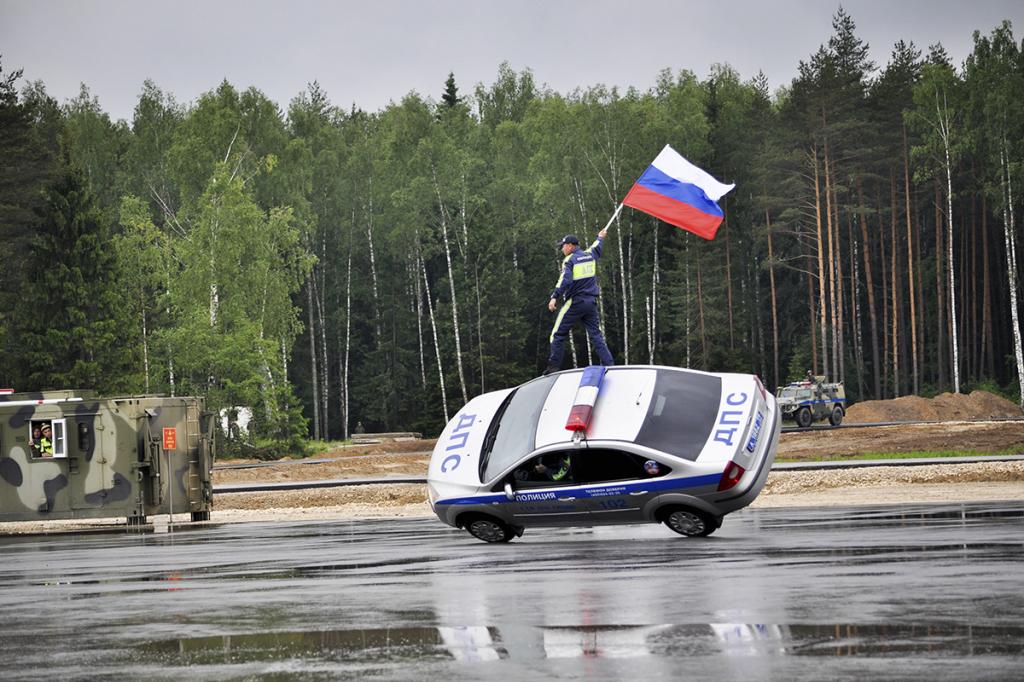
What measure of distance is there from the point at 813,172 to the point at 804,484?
157ft

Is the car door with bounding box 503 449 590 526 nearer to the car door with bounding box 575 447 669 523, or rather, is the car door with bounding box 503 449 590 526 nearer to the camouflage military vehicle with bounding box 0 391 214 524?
the car door with bounding box 575 447 669 523

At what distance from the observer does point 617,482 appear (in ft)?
52.3

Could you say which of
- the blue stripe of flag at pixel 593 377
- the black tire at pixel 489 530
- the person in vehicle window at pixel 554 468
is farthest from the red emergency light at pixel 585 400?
the black tire at pixel 489 530

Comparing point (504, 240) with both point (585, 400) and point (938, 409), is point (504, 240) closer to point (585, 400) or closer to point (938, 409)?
point (938, 409)

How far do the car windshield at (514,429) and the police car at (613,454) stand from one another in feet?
0.05

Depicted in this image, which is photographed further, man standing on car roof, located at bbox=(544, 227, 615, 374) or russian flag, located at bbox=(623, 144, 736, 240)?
russian flag, located at bbox=(623, 144, 736, 240)

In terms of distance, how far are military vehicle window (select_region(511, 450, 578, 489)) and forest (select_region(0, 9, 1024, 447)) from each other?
40804mm

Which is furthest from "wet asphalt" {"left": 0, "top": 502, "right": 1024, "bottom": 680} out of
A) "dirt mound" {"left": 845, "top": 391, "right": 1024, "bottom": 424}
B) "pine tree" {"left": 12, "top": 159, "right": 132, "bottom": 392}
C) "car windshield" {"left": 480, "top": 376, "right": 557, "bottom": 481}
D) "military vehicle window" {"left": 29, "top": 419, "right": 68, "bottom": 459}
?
"pine tree" {"left": 12, "top": 159, "right": 132, "bottom": 392}

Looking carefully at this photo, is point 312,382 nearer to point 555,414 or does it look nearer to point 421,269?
point 421,269

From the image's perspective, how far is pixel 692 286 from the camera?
239 feet

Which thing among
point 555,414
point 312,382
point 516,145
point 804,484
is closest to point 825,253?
point 516,145

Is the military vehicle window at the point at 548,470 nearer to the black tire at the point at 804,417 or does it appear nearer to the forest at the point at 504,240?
the black tire at the point at 804,417

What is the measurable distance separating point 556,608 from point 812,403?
137 feet

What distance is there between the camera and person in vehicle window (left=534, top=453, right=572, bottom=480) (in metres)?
16.3
